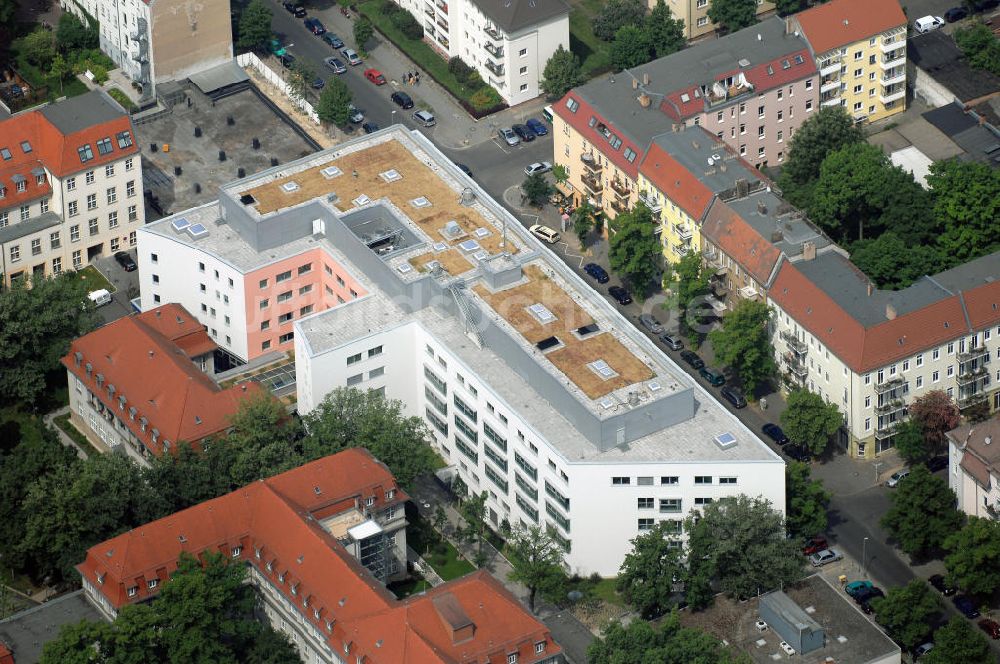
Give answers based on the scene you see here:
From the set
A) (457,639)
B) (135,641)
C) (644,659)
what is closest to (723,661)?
(644,659)

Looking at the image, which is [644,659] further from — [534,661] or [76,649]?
[76,649]

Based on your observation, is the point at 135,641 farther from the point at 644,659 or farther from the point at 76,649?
the point at 644,659

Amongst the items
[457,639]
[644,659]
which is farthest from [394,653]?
[644,659]

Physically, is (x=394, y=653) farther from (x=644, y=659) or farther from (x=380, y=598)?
(x=644, y=659)

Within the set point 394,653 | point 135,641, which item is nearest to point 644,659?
point 394,653

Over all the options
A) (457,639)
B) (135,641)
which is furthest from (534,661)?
(135,641)
